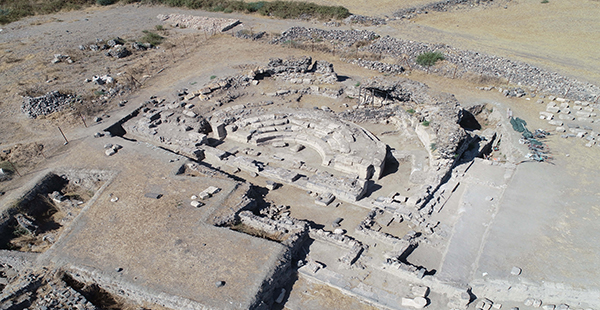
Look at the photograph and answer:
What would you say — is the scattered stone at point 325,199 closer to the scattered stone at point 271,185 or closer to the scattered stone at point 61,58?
the scattered stone at point 271,185

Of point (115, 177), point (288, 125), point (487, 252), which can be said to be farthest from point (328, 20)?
point (487, 252)

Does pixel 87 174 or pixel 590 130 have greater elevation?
pixel 87 174

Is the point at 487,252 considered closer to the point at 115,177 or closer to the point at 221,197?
the point at 221,197

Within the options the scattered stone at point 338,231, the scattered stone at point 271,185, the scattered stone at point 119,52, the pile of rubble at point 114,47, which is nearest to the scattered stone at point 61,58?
the pile of rubble at point 114,47

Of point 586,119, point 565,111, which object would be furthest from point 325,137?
point 586,119

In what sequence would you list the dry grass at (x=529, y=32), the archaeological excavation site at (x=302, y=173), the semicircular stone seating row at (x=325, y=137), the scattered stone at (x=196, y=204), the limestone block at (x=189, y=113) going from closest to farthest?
1. the archaeological excavation site at (x=302, y=173)
2. the scattered stone at (x=196, y=204)
3. the semicircular stone seating row at (x=325, y=137)
4. the limestone block at (x=189, y=113)
5. the dry grass at (x=529, y=32)

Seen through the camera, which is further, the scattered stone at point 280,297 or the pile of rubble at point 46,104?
the pile of rubble at point 46,104
